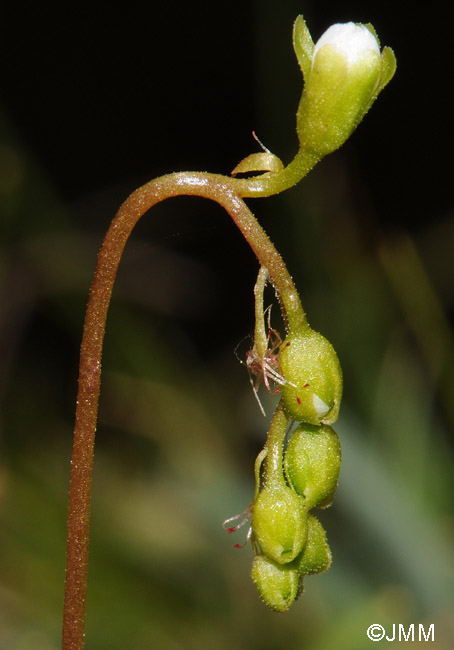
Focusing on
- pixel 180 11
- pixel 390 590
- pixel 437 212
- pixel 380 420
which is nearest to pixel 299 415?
pixel 390 590

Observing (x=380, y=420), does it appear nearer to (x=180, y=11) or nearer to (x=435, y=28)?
(x=435, y=28)

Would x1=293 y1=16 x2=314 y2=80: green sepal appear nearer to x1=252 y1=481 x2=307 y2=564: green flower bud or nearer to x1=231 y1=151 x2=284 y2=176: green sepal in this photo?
x1=231 y1=151 x2=284 y2=176: green sepal

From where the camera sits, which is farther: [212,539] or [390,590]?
[212,539]

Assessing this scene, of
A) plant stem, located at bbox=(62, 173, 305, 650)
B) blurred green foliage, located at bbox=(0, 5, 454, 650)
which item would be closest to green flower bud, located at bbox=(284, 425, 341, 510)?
plant stem, located at bbox=(62, 173, 305, 650)

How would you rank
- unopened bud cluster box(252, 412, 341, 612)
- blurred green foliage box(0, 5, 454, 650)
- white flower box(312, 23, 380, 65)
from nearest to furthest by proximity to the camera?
white flower box(312, 23, 380, 65) → unopened bud cluster box(252, 412, 341, 612) → blurred green foliage box(0, 5, 454, 650)

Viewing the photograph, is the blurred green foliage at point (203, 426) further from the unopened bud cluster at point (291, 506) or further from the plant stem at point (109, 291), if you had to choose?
the plant stem at point (109, 291)

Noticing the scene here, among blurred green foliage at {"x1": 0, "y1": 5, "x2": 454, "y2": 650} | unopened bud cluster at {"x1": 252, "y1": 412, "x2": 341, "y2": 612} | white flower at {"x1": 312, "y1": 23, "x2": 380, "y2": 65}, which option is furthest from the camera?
Answer: blurred green foliage at {"x1": 0, "y1": 5, "x2": 454, "y2": 650}
